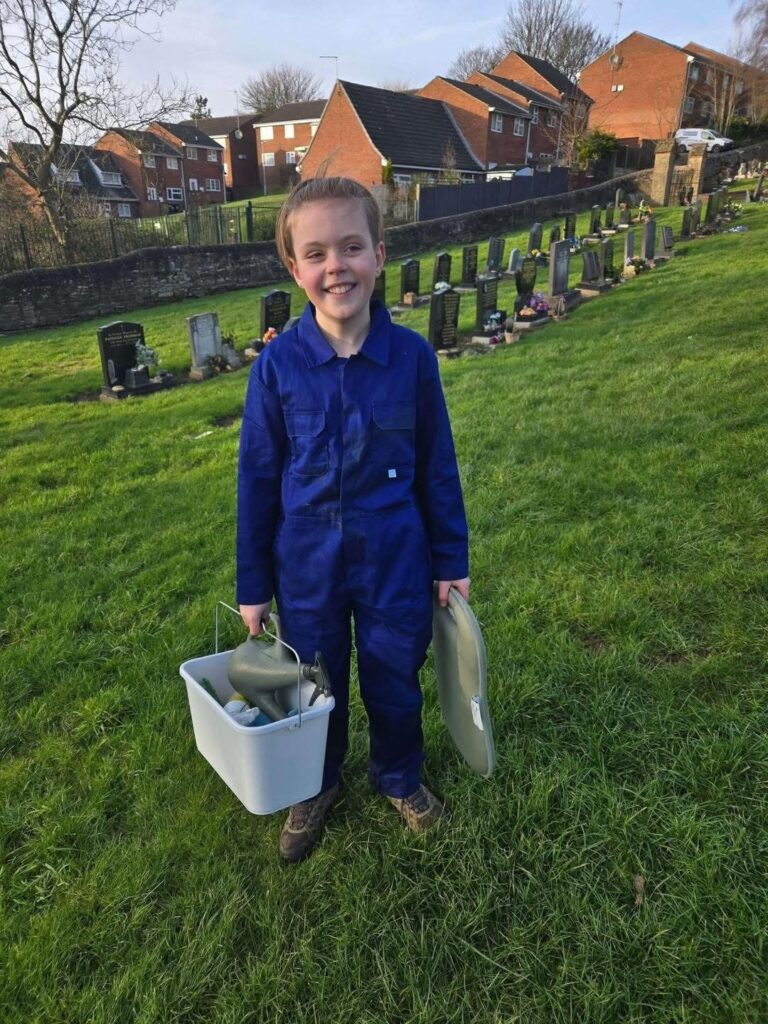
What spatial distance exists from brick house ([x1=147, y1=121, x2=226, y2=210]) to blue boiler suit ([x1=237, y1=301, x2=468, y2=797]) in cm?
5105

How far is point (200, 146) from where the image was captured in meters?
48.3

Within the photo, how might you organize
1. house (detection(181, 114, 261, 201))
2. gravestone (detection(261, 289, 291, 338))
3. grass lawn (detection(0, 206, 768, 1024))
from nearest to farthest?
grass lawn (detection(0, 206, 768, 1024))
gravestone (detection(261, 289, 291, 338))
house (detection(181, 114, 261, 201))

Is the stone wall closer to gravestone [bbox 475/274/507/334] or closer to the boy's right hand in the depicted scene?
gravestone [bbox 475/274/507/334]

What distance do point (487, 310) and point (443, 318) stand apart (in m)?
0.98

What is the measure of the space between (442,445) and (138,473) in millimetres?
4649

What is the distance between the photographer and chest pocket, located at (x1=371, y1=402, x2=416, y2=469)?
1914 mm

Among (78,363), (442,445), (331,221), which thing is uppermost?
(331,221)

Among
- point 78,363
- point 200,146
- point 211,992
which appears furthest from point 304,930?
point 200,146

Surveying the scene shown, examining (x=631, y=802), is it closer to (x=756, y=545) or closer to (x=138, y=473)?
(x=756, y=545)

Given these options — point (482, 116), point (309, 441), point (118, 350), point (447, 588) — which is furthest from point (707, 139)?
point (309, 441)

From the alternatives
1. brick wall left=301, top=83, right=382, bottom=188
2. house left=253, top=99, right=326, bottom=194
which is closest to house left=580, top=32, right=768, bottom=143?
house left=253, top=99, right=326, bottom=194

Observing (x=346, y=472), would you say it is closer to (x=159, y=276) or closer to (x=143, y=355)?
(x=143, y=355)

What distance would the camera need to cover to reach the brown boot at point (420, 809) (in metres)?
2.25

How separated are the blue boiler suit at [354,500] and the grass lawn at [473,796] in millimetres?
603
